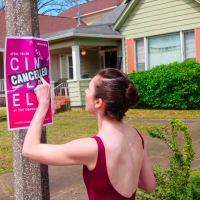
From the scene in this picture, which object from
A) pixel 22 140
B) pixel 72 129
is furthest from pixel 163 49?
pixel 22 140

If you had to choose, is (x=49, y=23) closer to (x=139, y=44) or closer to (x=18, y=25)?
(x=139, y=44)

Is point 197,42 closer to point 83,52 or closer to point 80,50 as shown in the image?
point 83,52

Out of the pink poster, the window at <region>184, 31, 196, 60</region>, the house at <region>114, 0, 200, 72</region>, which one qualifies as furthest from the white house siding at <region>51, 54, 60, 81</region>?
the pink poster

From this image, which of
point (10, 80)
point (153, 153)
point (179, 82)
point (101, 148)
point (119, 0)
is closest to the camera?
point (101, 148)

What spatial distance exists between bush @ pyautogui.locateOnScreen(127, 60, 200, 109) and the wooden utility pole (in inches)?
430

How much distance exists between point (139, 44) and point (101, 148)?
14534mm

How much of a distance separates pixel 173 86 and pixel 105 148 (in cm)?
1188

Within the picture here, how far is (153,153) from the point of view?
22.8 feet

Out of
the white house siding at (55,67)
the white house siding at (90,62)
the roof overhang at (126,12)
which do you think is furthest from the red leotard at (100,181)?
the white house siding at (55,67)

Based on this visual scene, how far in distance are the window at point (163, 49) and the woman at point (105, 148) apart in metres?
12.9

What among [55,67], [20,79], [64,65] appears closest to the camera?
[20,79]

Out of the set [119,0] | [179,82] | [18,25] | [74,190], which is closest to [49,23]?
[119,0]

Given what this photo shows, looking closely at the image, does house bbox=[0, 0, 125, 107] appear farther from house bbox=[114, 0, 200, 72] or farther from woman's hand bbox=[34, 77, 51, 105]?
woman's hand bbox=[34, 77, 51, 105]

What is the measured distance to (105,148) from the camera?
178 centimetres
